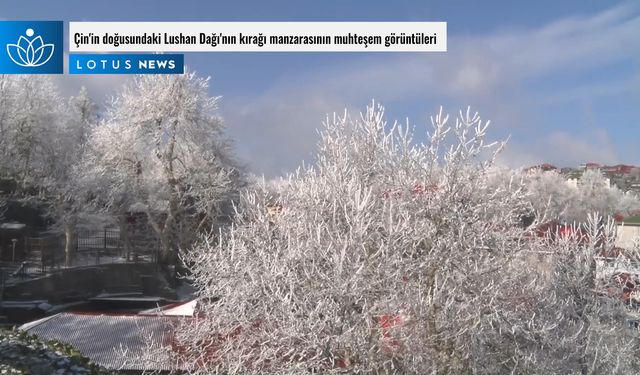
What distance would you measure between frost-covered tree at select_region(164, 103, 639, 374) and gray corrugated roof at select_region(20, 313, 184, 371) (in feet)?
11.2

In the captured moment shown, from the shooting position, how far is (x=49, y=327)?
1290 cm

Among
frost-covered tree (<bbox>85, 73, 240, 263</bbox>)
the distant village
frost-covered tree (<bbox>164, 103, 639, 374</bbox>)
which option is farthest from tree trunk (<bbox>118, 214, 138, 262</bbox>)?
the distant village

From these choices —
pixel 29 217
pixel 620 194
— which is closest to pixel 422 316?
pixel 29 217

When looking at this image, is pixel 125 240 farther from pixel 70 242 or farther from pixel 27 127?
pixel 27 127

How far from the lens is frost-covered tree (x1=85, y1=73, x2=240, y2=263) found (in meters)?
29.9

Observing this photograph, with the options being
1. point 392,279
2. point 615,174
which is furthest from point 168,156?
point 615,174

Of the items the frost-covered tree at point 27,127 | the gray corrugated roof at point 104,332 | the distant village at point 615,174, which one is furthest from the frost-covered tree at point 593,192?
the gray corrugated roof at point 104,332

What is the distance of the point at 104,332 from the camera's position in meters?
12.4

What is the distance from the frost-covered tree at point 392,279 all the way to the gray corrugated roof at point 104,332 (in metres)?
3.42

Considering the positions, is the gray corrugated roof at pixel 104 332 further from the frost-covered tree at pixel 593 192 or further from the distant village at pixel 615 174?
the distant village at pixel 615 174

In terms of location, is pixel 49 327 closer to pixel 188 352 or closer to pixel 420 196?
pixel 188 352

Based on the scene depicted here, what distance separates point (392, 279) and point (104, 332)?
7.92m

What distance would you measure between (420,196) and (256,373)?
2.77m

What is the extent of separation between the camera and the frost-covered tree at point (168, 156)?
2986 cm
